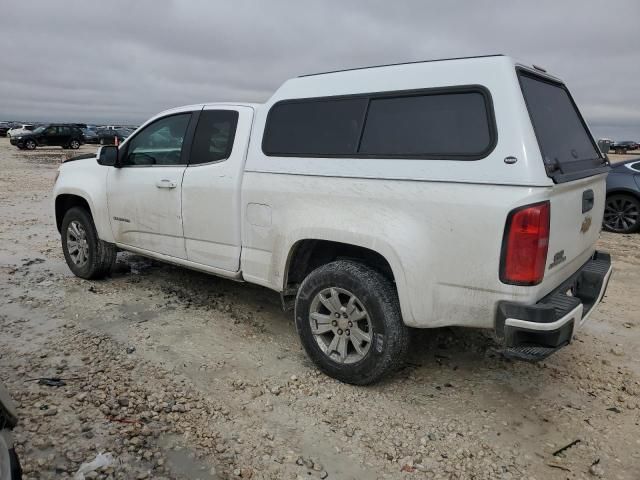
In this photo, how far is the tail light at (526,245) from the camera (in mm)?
2600

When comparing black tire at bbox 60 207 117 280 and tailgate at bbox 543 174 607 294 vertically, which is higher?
tailgate at bbox 543 174 607 294

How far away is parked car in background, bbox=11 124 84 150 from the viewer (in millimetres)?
30672

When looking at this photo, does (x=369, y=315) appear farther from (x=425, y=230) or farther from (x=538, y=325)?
(x=538, y=325)

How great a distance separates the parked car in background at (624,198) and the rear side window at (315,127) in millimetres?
7021

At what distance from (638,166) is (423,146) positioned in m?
7.57

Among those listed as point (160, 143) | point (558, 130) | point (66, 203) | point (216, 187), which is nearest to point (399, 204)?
point (558, 130)

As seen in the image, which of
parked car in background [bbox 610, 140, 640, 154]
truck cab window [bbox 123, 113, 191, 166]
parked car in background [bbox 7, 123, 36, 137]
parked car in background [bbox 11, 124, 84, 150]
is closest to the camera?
truck cab window [bbox 123, 113, 191, 166]

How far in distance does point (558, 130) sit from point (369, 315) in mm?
1694

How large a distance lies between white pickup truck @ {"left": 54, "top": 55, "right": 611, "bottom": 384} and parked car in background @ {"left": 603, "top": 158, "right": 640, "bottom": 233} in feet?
18.0

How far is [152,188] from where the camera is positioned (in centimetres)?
461

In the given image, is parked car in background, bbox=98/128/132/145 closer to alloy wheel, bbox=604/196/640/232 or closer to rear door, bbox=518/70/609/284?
alloy wheel, bbox=604/196/640/232

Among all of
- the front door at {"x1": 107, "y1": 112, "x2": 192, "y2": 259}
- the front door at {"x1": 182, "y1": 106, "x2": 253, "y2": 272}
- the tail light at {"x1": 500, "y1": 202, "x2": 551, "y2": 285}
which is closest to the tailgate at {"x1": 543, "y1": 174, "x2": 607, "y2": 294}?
the tail light at {"x1": 500, "y1": 202, "x2": 551, "y2": 285}

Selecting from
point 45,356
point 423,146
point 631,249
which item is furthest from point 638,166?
point 45,356

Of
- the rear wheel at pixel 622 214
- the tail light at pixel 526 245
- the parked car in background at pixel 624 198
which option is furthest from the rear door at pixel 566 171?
the rear wheel at pixel 622 214
